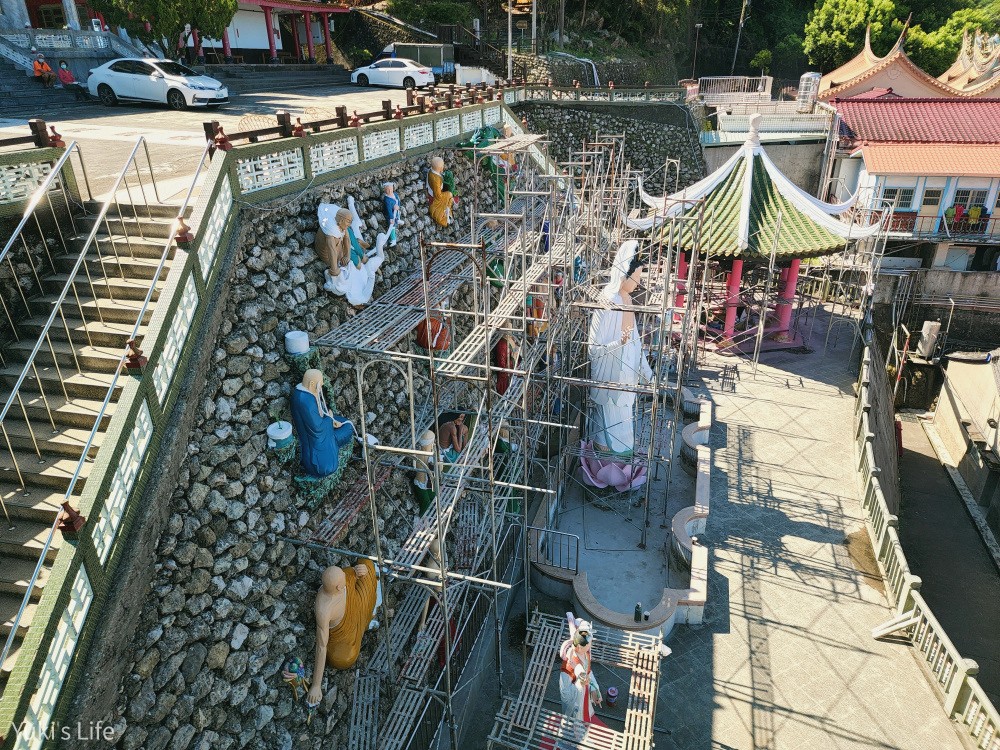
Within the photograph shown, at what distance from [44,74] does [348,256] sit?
1565 cm

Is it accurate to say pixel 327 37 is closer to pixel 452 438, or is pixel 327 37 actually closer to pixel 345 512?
pixel 452 438

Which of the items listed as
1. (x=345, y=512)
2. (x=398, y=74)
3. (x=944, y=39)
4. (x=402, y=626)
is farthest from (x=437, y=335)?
(x=944, y=39)

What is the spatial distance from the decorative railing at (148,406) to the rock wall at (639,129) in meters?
20.7

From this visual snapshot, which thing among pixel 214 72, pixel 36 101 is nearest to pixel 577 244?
pixel 36 101

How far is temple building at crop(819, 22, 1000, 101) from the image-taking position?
3484 centimetres

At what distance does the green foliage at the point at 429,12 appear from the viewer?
3644 cm

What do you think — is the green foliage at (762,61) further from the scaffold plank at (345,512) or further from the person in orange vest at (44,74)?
the scaffold plank at (345,512)

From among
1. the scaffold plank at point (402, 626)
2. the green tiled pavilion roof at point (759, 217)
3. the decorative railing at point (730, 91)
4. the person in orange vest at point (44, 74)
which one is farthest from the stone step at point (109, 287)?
the decorative railing at point (730, 91)

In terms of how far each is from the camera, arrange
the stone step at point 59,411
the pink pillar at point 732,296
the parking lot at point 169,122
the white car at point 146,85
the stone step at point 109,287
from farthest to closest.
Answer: the pink pillar at point 732,296 < the white car at point 146,85 < the parking lot at point 169,122 < the stone step at point 109,287 < the stone step at point 59,411

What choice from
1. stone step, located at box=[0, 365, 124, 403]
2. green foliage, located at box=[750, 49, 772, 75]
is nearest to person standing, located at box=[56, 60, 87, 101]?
stone step, located at box=[0, 365, 124, 403]

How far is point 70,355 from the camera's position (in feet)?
23.8

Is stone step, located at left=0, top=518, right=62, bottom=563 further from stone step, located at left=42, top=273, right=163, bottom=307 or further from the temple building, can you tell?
the temple building

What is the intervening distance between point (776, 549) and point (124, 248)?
11642 millimetres

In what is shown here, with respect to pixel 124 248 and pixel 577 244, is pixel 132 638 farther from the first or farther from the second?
pixel 577 244
